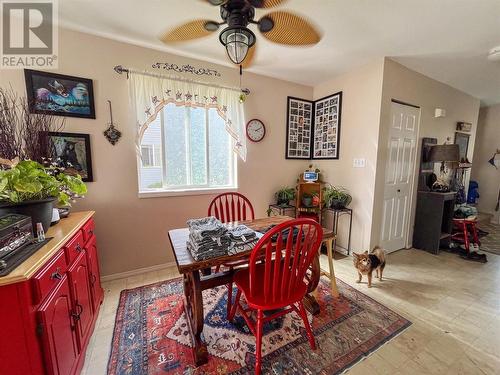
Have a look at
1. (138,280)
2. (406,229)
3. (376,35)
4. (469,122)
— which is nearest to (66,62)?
(138,280)

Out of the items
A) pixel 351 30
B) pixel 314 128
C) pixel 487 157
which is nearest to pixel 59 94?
pixel 351 30

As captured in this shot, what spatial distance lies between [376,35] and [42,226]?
300 centimetres

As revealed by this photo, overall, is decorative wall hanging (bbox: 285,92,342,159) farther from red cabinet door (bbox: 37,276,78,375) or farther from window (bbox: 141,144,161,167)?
red cabinet door (bbox: 37,276,78,375)

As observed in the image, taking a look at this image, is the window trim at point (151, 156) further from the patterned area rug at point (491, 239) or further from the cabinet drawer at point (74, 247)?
the patterned area rug at point (491, 239)

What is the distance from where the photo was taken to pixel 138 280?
2.24 m

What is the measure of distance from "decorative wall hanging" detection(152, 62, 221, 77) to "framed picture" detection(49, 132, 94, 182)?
108 centimetres

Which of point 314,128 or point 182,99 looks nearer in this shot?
point 182,99

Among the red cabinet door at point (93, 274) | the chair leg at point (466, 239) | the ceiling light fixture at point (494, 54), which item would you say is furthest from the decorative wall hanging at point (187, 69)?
the chair leg at point (466, 239)

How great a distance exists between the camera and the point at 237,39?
1227 mm

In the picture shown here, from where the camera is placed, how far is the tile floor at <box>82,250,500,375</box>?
1.31 metres

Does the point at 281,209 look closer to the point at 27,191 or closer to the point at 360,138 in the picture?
the point at 360,138

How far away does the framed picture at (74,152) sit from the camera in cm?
188

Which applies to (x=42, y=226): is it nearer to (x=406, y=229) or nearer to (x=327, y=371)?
(x=327, y=371)

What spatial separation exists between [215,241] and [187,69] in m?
2.10
